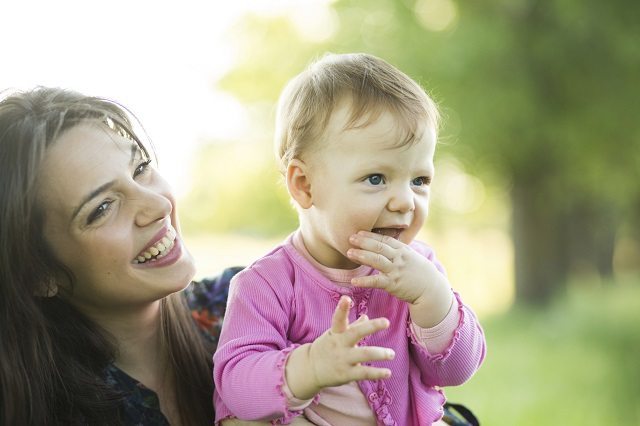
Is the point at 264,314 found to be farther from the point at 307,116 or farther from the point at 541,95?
the point at 541,95

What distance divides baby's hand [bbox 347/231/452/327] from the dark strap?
75 centimetres

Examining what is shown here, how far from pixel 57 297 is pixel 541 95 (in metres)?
6.41

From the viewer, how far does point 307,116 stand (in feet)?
5.95

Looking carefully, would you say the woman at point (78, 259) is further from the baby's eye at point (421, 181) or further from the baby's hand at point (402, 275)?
the baby's eye at point (421, 181)

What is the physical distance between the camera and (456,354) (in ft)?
5.89

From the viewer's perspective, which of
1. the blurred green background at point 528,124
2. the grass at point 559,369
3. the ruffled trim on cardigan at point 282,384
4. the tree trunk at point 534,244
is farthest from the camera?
the tree trunk at point 534,244

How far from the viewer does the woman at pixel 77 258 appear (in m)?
1.86

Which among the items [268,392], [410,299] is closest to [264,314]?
[268,392]

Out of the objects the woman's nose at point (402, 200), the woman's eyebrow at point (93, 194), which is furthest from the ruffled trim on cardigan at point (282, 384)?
the woman's eyebrow at point (93, 194)

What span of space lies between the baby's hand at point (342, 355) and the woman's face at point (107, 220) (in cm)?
55

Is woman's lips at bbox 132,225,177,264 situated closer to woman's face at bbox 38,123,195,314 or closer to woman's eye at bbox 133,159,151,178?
woman's face at bbox 38,123,195,314

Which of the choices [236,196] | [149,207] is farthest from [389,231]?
[236,196]

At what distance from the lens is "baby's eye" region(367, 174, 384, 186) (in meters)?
1.75

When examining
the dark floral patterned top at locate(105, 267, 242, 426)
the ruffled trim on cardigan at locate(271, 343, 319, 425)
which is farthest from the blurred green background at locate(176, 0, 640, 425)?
the ruffled trim on cardigan at locate(271, 343, 319, 425)
